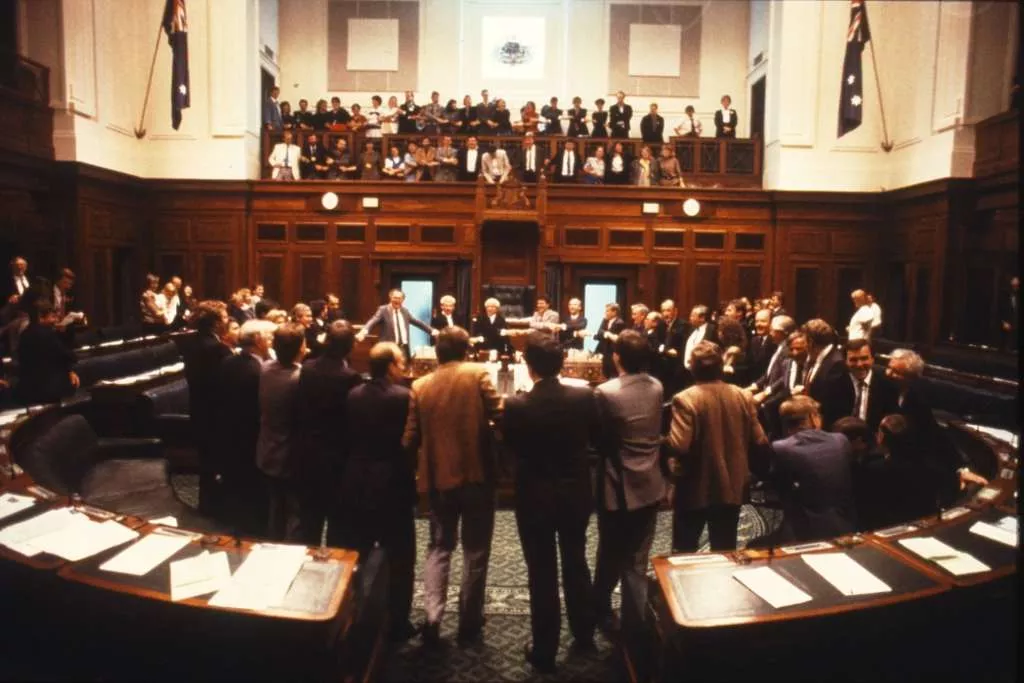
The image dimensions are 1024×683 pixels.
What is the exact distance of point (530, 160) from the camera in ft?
44.7

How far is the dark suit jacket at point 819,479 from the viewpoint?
13.0ft

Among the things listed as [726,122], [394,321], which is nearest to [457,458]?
[394,321]

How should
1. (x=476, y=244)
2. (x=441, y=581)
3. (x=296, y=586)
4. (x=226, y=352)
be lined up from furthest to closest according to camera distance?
(x=476, y=244)
(x=226, y=352)
(x=441, y=581)
(x=296, y=586)

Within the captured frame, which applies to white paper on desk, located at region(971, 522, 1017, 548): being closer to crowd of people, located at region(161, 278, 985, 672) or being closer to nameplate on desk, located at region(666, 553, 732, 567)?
crowd of people, located at region(161, 278, 985, 672)

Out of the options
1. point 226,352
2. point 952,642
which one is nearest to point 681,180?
point 226,352

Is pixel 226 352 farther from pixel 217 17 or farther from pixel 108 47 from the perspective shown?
pixel 217 17

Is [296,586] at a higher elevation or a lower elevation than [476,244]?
lower

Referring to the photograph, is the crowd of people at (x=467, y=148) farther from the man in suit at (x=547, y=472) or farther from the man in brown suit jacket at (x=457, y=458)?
the man in suit at (x=547, y=472)

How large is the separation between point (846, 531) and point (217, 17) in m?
13.3

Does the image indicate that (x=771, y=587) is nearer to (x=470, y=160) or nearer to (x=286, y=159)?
(x=470, y=160)

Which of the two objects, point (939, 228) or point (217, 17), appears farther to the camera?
point (217, 17)

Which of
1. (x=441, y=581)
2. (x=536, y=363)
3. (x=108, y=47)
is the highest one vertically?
(x=108, y=47)

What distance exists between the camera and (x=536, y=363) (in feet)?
12.4

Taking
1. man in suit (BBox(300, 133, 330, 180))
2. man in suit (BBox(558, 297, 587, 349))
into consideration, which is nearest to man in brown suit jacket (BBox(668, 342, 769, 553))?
man in suit (BBox(558, 297, 587, 349))
